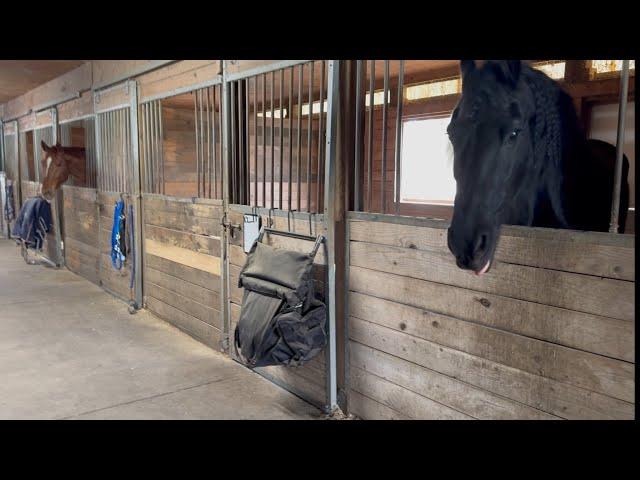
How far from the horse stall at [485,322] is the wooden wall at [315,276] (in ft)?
0.60

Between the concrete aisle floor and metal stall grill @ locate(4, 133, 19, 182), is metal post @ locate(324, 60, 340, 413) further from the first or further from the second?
metal stall grill @ locate(4, 133, 19, 182)

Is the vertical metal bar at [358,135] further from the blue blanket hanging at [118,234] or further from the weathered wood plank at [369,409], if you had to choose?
the blue blanket hanging at [118,234]

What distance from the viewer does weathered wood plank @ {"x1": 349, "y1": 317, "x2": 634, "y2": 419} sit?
150 centimetres

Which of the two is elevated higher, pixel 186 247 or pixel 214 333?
pixel 186 247

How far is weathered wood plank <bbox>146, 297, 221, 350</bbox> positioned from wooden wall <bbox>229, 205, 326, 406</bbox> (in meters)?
0.42

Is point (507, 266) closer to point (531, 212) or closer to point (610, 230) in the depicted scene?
point (531, 212)

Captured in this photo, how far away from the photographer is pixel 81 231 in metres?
5.76

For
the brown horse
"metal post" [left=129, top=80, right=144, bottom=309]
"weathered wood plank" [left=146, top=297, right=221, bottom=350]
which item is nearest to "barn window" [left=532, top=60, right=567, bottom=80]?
"weathered wood plank" [left=146, top=297, right=221, bottom=350]

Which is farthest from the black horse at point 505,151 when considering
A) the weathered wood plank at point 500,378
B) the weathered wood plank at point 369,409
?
the weathered wood plank at point 369,409

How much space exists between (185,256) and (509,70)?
2.89 metres

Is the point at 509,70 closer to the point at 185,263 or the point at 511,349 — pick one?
the point at 511,349

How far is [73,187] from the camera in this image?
5.90 metres
